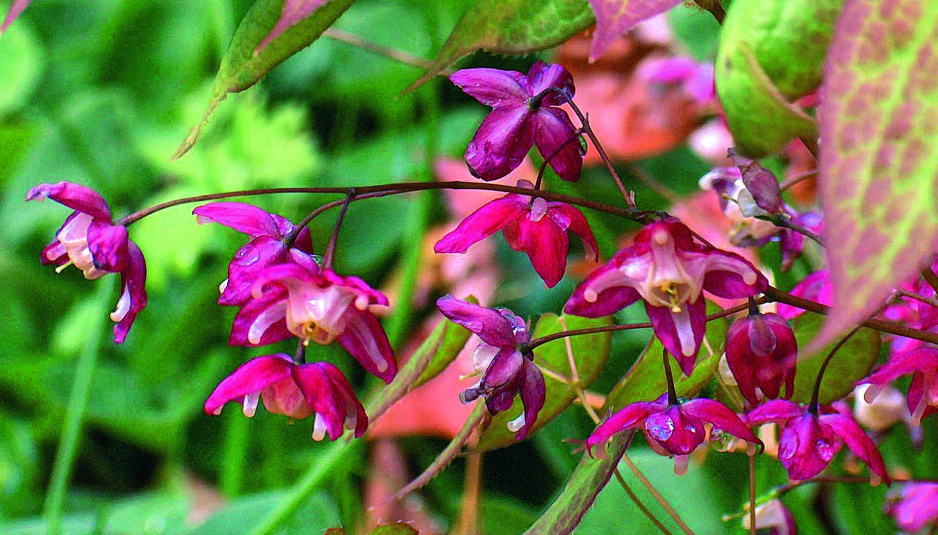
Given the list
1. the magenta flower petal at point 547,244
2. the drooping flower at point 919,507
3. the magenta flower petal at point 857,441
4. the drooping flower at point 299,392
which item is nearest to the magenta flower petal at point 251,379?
the drooping flower at point 299,392

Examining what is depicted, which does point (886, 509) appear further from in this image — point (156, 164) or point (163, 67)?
point (163, 67)

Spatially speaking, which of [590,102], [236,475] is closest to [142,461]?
[236,475]

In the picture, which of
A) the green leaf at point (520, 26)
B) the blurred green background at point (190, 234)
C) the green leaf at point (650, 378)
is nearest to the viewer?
the green leaf at point (520, 26)

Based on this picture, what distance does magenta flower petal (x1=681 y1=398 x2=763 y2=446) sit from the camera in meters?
0.35

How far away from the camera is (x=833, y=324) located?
174mm

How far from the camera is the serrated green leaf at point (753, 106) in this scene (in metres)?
0.20

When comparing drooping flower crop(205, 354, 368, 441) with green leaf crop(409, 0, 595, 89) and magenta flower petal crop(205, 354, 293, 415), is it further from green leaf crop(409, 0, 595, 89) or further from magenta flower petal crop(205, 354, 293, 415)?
green leaf crop(409, 0, 595, 89)

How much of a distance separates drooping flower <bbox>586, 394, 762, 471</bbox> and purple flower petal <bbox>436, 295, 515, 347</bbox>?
5cm

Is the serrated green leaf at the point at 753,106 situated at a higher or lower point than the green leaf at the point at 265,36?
higher

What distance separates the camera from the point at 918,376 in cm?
36

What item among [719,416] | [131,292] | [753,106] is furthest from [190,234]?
[753,106]

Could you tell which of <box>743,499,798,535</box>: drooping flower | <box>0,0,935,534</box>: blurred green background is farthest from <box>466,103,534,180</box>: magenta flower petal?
<box>0,0,935,534</box>: blurred green background

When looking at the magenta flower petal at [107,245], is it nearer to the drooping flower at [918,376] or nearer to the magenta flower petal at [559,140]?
the magenta flower petal at [559,140]

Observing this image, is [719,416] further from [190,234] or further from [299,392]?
[190,234]
